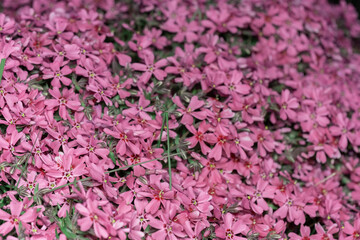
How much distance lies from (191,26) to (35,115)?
1.23 meters

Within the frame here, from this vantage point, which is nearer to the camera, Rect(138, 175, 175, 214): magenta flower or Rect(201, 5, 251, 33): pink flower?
Rect(138, 175, 175, 214): magenta flower

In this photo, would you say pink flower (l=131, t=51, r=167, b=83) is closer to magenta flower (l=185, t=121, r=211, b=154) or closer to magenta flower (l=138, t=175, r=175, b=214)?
magenta flower (l=185, t=121, r=211, b=154)

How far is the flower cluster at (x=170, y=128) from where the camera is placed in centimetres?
174

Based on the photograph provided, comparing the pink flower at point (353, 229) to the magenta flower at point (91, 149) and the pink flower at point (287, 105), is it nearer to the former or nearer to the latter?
the pink flower at point (287, 105)

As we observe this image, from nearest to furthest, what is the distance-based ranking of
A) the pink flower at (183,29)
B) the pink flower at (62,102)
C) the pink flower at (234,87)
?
the pink flower at (62,102) < the pink flower at (234,87) < the pink flower at (183,29)

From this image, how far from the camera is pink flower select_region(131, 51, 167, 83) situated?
219cm

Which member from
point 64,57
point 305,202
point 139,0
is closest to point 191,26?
point 139,0

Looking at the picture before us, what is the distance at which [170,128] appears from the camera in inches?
78.1

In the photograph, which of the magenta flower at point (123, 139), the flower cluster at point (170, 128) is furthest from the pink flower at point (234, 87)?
the magenta flower at point (123, 139)

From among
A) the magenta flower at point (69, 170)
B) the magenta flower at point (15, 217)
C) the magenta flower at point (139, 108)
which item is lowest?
the magenta flower at point (15, 217)

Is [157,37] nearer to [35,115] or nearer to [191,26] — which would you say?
[191,26]

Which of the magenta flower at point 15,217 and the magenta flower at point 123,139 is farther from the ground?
the magenta flower at point 123,139

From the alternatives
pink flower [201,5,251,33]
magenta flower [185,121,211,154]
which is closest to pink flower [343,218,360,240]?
magenta flower [185,121,211,154]

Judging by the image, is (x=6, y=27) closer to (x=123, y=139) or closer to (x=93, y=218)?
(x=123, y=139)
